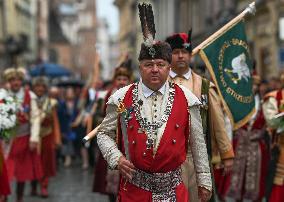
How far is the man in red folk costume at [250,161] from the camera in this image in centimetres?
1028

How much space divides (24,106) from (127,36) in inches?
2791

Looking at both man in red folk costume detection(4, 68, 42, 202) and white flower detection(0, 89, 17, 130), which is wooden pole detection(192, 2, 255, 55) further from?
man in red folk costume detection(4, 68, 42, 202)

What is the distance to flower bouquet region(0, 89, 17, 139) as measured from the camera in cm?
946

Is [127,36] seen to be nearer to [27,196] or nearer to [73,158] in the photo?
[73,158]

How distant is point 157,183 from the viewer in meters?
5.57

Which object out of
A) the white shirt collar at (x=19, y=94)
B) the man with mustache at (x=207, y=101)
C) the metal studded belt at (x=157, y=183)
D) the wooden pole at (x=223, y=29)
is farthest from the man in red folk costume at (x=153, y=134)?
the white shirt collar at (x=19, y=94)

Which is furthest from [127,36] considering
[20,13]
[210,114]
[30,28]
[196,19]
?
[210,114]

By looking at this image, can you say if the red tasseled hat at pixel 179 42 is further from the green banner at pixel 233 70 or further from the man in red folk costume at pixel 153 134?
the man in red folk costume at pixel 153 134

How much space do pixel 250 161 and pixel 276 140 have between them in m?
1.68

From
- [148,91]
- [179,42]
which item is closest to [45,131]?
[179,42]

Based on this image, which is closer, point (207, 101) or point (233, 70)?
point (207, 101)

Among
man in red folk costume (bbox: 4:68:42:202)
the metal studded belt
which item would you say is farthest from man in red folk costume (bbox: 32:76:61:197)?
the metal studded belt

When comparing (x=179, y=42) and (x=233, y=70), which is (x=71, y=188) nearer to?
(x=233, y=70)

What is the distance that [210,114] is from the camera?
6.97m
